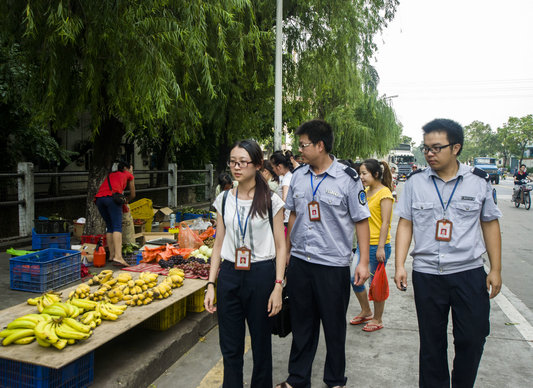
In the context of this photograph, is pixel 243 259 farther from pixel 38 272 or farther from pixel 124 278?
pixel 38 272

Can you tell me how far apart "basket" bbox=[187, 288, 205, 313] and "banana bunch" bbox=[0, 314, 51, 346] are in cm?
179

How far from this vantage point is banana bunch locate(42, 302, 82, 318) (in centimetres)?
343

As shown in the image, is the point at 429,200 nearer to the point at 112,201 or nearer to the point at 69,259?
the point at 69,259

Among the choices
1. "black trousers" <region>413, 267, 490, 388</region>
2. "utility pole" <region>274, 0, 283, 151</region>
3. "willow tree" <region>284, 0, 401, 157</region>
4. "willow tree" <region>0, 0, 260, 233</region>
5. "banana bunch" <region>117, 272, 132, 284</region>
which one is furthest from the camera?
"willow tree" <region>284, 0, 401, 157</region>

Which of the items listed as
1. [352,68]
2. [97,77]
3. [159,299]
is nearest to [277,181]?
[97,77]

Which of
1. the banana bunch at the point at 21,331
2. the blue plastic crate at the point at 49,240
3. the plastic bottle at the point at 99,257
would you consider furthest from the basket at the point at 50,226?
the banana bunch at the point at 21,331

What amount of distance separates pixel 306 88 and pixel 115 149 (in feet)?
21.8

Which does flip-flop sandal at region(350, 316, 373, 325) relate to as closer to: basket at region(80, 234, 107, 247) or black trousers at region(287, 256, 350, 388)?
black trousers at region(287, 256, 350, 388)

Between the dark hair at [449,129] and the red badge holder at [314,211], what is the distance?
92cm

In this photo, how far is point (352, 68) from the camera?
544 inches

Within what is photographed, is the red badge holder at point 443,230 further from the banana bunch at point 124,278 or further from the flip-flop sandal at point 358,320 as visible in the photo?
the banana bunch at point 124,278

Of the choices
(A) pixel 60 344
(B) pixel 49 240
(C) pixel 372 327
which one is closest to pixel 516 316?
(C) pixel 372 327

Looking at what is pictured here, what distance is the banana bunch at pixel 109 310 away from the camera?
3.51 metres

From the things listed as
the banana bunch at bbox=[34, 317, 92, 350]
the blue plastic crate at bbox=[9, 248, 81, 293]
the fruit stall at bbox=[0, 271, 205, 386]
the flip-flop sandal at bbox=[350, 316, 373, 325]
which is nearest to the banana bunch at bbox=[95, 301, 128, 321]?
the fruit stall at bbox=[0, 271, 205, 386]
